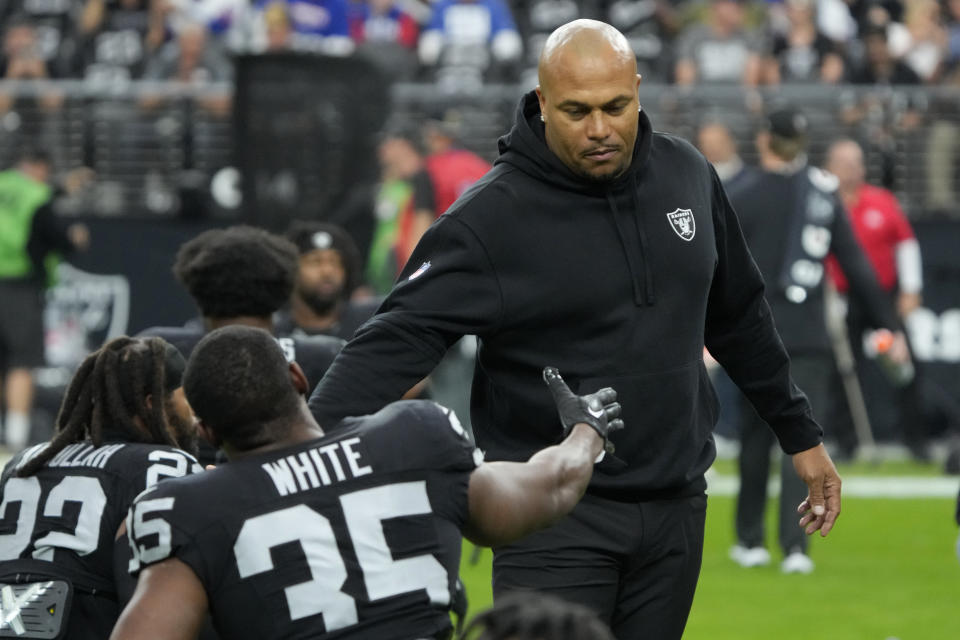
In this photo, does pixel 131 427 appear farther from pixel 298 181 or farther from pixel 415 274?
pixel 298 181

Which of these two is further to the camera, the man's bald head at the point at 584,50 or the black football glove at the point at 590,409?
the man's bald head at the point at 584,50

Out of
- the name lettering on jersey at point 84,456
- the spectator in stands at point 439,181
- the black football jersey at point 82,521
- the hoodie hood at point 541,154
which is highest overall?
the hoodie hood at point 541,154

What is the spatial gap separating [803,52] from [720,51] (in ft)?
2.81

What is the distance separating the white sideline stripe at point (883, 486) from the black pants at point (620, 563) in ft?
24.8

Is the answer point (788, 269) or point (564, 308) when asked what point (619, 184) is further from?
point (788, 269)

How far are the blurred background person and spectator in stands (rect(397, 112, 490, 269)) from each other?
2.76 metres

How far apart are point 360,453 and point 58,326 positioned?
12287mm

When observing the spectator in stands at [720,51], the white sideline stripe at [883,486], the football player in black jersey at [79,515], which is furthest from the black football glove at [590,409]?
the spectator in stands at [720,51]

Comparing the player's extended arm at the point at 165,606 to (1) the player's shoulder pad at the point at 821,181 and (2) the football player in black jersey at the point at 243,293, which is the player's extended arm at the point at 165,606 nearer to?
(2) the football player in black jersey at the point at 243,293

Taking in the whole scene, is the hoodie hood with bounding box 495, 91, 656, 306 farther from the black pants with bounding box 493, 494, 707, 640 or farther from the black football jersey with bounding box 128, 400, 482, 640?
the black football jersey with bounding box 128, 400, 482, 640

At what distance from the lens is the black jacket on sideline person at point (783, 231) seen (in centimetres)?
955

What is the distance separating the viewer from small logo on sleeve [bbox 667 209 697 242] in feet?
15.4

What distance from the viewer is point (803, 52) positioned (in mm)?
17250

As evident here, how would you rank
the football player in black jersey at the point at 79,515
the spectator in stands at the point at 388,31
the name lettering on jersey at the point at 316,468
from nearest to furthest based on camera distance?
1. the name lettering on jersey at the point at 316,468
2. the football player in black jersey at the point at 79,515
3. the spectator in stands at the point at 388,31
